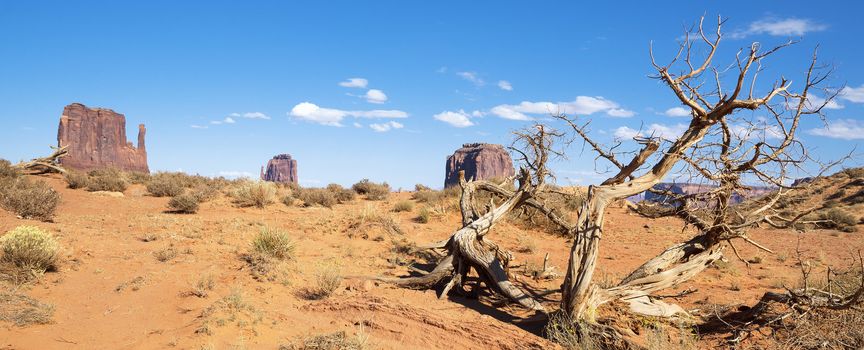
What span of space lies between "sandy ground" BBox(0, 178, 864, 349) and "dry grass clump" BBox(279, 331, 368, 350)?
313 mm

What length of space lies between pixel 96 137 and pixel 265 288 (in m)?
101

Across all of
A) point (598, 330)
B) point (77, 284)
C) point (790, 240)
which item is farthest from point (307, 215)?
point (790, 240)

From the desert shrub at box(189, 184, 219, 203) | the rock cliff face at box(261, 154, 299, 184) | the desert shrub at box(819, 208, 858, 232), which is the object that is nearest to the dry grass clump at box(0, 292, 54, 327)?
the desert shrub at box(189, 184, 219, 203)

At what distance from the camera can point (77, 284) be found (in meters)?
7.36

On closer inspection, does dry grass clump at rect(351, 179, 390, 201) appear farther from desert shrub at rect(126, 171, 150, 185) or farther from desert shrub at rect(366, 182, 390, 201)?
desert shrub at rect(126, 171, 150, 185)

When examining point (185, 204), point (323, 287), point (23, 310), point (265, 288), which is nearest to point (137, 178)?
point (185, 204)

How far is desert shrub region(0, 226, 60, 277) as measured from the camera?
730 centimetres

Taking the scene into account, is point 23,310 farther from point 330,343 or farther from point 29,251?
point 330,343

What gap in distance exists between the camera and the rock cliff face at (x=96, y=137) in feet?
281

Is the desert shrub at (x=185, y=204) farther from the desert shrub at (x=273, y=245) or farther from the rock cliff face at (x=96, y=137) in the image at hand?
the rock cliff face at (x=96, y=137)

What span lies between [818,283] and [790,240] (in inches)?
384

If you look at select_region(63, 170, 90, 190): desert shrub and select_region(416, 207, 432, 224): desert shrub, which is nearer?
select_region(416, 207, 432, 224): desert shrub

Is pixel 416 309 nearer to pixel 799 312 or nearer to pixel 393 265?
pixel 393 265

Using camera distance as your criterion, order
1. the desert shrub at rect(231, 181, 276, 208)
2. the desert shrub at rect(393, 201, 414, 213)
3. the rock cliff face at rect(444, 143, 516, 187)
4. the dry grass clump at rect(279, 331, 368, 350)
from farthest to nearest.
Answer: the rock cliff face at rect(444, 143, 516, 187), the desert shrub at rect(393, 201, 414, 213), the desert shrub at rect(231, 181, 276, 208), the dry grass clump at rect(279, 331, 368, 350)
